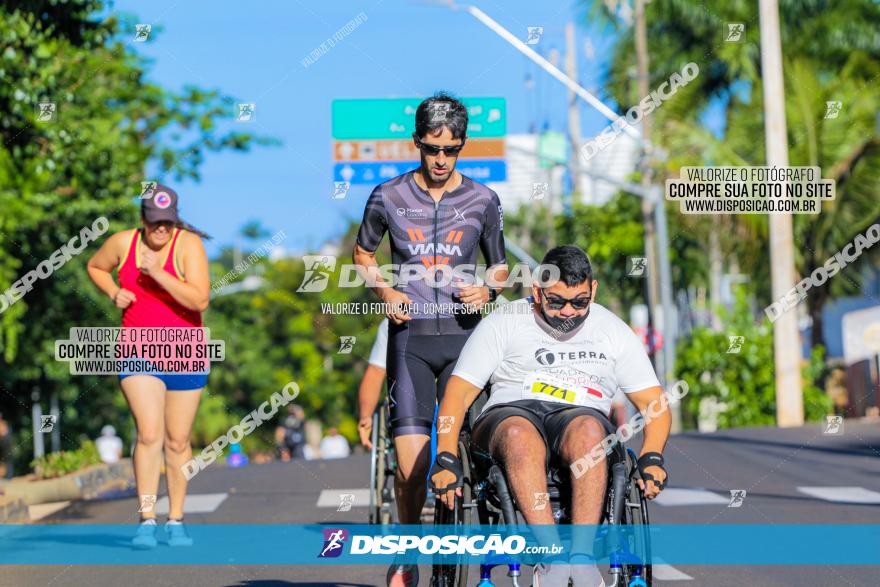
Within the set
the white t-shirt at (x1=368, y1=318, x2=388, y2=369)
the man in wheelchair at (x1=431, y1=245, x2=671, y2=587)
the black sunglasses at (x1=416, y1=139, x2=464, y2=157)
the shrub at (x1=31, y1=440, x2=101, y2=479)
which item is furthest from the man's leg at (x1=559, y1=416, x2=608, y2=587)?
the shrub at (x1=31, y1=440, x2=101, y2=479)

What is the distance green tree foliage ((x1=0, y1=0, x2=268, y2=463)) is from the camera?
44.0 ft

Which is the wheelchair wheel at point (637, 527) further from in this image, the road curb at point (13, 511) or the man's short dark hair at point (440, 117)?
the road curb at point (13, 511)

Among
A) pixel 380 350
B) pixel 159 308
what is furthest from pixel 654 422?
pixel 380 350

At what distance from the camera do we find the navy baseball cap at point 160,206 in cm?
827

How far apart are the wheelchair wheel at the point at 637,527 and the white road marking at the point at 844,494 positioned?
20.1 feet

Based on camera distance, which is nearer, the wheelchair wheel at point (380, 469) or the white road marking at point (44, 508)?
the wheelchair wheel at point (380, 469)

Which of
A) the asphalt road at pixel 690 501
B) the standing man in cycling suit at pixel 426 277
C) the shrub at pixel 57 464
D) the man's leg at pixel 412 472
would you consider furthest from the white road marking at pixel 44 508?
the standing man in cycling suit at pixel 426 277

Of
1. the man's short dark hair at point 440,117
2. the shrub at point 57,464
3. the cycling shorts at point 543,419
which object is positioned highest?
the man's short dark hair at point 440,117

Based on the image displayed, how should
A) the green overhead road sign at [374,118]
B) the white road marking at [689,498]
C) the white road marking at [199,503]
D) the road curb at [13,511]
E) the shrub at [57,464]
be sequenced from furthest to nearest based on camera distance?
1. the green overhead road sign at [374,118]
2. the shrub at [57,464]
3. the white road marking at [199,503]
4. the white road marking at [689,498]
5. the road curb at [13,511]

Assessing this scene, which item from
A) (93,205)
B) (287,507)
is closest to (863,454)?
(287,507)

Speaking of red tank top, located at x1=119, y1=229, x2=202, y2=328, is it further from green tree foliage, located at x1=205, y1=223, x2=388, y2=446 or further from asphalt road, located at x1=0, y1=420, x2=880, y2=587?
green tree foliage, located at x1=205, y1=223, x2=388, y2=446

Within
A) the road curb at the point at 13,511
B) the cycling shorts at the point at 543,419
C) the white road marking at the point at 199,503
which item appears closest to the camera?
the cycling shorts at the point at 543,419

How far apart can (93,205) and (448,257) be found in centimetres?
1690

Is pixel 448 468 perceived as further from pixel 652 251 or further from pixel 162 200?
pixel 652 251
